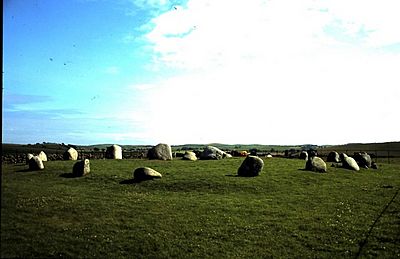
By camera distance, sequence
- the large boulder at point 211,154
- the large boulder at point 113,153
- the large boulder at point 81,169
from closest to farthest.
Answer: the large boulder at point 81,169
the large boulder at point 113,153
the large boulder at point 211,154

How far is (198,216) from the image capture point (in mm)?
22906

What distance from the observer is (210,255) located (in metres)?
16.8

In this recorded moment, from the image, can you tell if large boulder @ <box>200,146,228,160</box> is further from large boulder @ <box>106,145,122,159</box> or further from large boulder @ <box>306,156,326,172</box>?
large boulder @ <box>306,156,326,172</box>

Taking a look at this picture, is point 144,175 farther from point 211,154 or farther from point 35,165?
point 211,154

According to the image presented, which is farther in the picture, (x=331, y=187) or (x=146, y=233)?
(x=331, y=187)

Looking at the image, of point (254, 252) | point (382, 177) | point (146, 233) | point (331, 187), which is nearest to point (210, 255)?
point (254, 252)

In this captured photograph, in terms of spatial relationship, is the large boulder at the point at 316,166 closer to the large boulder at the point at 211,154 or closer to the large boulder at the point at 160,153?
the large boulder at the point at 211,154

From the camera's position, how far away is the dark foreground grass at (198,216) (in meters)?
16.9

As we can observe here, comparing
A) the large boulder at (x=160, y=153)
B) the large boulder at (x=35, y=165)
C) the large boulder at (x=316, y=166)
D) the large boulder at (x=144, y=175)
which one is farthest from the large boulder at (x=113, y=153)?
the large boulder at (x=316, y=166)

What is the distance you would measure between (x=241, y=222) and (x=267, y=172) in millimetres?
20182

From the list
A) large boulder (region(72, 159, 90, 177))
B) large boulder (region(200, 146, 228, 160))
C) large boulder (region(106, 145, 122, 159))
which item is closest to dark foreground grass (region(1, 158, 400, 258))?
large boulder (region(72, 159, 90, 177))

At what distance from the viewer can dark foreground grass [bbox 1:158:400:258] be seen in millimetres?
16938

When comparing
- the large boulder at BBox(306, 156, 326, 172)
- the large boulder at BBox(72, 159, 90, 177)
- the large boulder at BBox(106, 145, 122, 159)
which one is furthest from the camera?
the large boulder at BBox(106, 145, 122, 159)

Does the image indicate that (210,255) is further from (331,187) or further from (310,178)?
(310,178)
